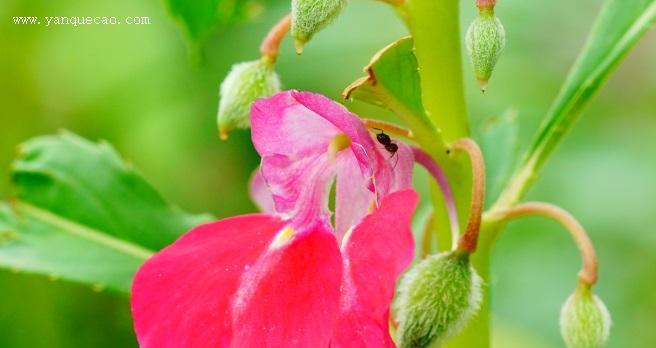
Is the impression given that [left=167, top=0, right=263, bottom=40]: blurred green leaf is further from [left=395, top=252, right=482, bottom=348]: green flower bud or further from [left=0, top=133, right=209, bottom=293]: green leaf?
[left=395, top=252, right=482, bottom=348]: green flower bud

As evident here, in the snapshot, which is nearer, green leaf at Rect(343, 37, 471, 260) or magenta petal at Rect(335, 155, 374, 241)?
green leaf at Rect(343, 37, 471, 260)

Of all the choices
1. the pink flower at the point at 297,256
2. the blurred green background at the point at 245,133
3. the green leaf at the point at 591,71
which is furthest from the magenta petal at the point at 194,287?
the blurred green background at the point at 245,133

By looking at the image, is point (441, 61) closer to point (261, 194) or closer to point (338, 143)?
point (338, 143)

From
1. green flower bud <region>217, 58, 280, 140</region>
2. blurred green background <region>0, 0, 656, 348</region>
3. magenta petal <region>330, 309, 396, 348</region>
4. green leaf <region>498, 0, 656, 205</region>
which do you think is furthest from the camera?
blurred green background <region>0, 0, 656, 348</region>

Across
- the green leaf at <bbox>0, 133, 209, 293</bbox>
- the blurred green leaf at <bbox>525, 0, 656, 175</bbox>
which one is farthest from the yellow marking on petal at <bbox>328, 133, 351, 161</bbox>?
the green leaf at <bbox>0, 133, 209, 293</bbox>

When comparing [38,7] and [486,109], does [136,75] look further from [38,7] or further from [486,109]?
[486,109]

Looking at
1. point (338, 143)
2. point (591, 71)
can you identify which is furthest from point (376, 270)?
point (591, 71)
